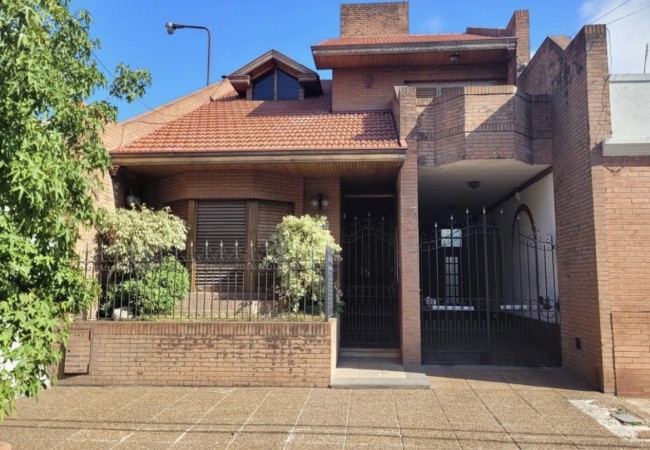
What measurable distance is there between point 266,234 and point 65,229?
19.1ft

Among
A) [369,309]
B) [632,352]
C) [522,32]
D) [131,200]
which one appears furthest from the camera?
[522,32]

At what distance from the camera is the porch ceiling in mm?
8742

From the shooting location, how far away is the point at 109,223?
26.5ft

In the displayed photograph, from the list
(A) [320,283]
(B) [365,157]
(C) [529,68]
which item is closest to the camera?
(A) [320,283]

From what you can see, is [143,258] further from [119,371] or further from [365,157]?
[365,157]

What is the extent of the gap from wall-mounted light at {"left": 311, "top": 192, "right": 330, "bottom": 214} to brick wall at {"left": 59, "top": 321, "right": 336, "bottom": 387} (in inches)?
140

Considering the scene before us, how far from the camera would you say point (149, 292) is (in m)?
7.52

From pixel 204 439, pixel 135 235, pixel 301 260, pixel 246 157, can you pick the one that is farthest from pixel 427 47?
pixel 204 439

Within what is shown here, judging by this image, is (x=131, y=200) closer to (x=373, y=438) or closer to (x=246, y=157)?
(x=246, y=157)

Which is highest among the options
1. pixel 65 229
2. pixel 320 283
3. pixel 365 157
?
pixel 365 157

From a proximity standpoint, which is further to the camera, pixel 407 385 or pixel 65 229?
pixel 407 385

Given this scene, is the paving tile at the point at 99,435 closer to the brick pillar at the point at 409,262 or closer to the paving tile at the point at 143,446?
the paving tile at the point at 143,446

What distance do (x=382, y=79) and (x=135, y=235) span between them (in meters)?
7.25

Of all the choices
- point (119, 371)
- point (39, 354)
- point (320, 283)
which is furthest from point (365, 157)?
point (39, 354)
